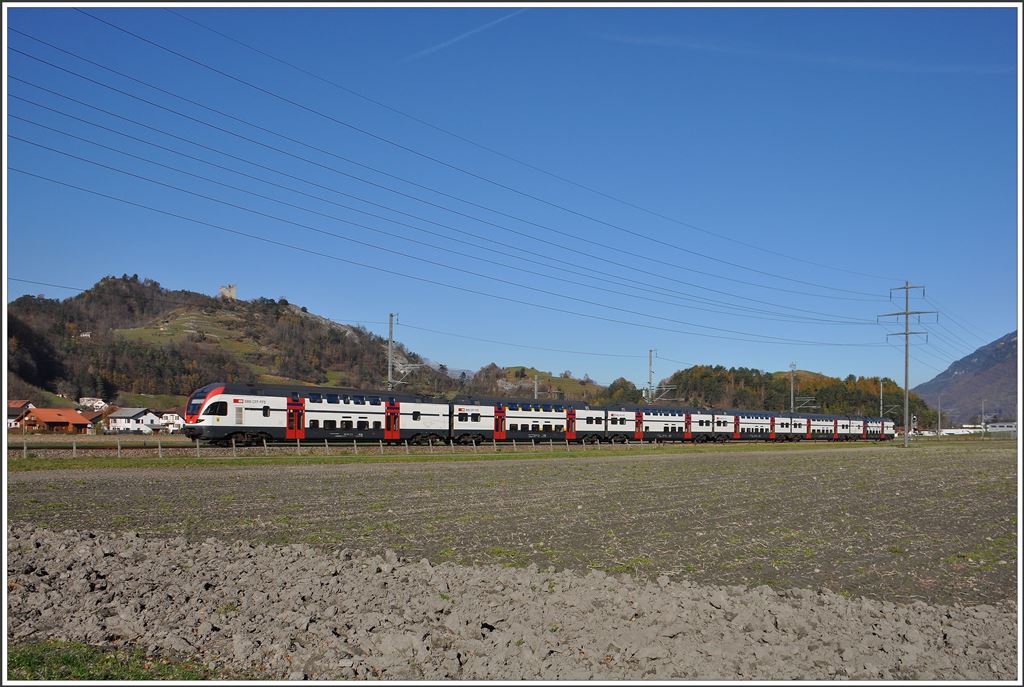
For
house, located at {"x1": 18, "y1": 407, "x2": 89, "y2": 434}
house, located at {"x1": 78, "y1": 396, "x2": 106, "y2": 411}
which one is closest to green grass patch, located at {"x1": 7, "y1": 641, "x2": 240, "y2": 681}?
house, located at {"x1": 18, "y1": 407, "x2": 89, "y2": 434}

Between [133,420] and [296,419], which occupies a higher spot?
[296,419]

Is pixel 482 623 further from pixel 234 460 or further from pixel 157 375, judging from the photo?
pixel 157 375

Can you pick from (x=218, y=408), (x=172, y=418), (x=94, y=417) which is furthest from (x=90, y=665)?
(x=172, y=418)

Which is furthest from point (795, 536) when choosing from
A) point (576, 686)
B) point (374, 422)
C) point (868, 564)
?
point (374, 422)

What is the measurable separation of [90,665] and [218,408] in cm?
4314

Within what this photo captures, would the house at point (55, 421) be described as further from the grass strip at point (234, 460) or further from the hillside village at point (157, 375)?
the grass strip at point (234, 460)

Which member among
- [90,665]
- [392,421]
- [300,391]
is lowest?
[90,665]

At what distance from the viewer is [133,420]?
12681 cm

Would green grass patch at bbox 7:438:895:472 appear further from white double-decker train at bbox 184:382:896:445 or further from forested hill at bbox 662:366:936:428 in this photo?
forested hill at bbox 662:366:936:428

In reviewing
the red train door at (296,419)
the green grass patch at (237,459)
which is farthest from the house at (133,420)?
the green grass patch at (237,459)

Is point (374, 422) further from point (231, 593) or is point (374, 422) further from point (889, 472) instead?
point (231, 593)

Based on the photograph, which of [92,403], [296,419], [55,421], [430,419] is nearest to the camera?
[296,419]

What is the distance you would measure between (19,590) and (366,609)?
5704 millimetres

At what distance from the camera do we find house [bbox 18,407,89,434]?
9981 centimetres
